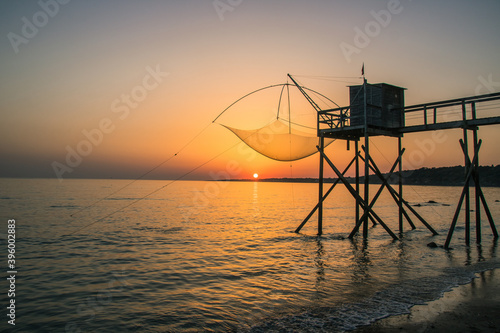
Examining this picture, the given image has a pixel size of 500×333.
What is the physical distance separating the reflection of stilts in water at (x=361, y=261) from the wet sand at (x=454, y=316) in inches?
108

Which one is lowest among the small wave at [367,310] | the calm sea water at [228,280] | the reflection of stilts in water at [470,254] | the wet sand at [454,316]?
the calm sea water at [228,280]

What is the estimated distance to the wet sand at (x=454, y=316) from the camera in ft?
22.4

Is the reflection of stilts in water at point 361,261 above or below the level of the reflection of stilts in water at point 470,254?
below

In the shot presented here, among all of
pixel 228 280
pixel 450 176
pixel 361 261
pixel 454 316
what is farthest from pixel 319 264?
pixel 450 176

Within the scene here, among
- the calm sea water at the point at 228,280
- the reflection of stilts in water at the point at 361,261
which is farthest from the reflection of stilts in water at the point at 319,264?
the reflection of stilts in water at the point at 361,261

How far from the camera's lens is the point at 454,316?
743cm

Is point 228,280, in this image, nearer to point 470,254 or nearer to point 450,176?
point 470,254

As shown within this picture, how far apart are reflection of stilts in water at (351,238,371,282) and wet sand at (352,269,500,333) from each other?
2.75m

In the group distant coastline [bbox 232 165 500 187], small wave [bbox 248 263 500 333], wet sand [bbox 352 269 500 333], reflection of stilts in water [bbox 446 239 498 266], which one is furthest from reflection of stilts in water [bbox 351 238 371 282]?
distant coastline [bbox 232 165 500 187]

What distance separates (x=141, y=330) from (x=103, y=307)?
2122 millimetres

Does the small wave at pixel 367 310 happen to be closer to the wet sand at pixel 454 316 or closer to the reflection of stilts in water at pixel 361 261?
the wet sand at pixel 454 316

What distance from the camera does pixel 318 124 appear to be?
18469 mm

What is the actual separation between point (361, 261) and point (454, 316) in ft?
20.2

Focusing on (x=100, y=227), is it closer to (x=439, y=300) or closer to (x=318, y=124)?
(x=318, y=124)
